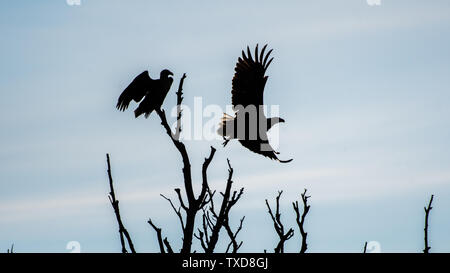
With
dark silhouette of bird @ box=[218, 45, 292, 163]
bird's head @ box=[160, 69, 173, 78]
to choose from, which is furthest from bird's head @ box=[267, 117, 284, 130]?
→ bird's head @ box=[160, 69, 173, 78]

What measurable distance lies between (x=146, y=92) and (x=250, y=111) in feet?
9.72

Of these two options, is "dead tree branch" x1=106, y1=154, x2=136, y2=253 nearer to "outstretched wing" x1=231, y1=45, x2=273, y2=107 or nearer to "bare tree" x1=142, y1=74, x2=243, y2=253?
"bare tree" x1=142, y1=74, x2=243, y2=253

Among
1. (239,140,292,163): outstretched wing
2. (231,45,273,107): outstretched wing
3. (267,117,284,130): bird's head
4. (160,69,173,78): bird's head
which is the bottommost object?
(239,140,292,163): outstretched wing

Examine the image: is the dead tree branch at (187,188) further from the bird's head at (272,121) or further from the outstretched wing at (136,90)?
the bird's head at (272,121)

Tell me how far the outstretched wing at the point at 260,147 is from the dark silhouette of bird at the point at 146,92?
238cm

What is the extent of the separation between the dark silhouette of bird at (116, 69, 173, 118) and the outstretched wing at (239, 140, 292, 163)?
2.38 metres

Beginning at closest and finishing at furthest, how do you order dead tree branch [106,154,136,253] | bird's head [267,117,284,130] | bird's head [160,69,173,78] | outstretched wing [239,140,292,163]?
dead tree branch [106,154,136,253], bird's head [160,69,173,78], outstretched wing [239,140,292,163], bird's head [267,117,284,130]

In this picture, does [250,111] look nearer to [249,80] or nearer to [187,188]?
[249,80]

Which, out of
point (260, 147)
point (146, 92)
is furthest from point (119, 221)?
point (260, 147)

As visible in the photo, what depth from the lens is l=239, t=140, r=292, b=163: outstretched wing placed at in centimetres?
845

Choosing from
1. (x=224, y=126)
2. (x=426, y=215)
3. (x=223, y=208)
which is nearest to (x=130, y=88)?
(x=224, y=126)
